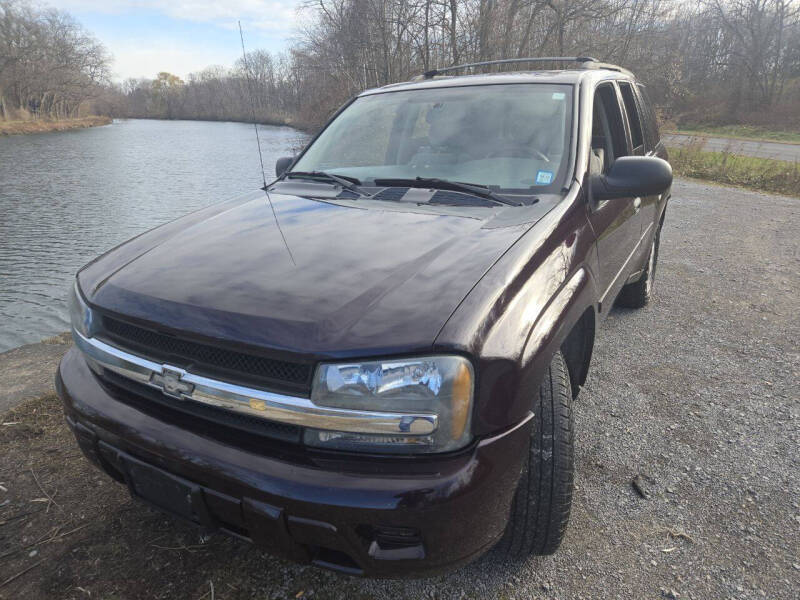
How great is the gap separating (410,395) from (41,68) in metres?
70.4

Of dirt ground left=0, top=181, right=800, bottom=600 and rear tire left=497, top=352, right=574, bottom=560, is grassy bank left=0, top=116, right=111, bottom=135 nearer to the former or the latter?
dirt ground left=0, top=181, right=800, bottom=600

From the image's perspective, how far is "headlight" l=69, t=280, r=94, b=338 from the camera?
179cm

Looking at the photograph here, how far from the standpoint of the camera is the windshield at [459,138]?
2391 mm

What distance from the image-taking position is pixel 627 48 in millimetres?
18938

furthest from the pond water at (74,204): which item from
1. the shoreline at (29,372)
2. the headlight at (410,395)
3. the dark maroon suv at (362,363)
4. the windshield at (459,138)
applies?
the headlight at (410,395)

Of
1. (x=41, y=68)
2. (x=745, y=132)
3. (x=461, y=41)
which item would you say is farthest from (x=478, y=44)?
(x=41, y=68)

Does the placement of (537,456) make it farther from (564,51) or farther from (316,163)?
(564,51)

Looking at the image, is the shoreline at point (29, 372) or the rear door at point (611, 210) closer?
the rear door at point (611, 210)

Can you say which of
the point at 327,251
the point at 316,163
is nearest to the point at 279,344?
the point at 327,251

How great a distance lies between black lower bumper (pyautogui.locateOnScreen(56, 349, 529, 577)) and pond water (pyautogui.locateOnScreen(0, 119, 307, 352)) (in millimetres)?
4648

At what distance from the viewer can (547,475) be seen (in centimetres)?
171

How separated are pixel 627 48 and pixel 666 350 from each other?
1894 cm

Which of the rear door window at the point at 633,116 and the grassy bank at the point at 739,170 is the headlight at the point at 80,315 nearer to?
the rear door window at the point at 633,116

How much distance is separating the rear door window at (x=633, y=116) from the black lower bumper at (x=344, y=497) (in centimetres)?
268
